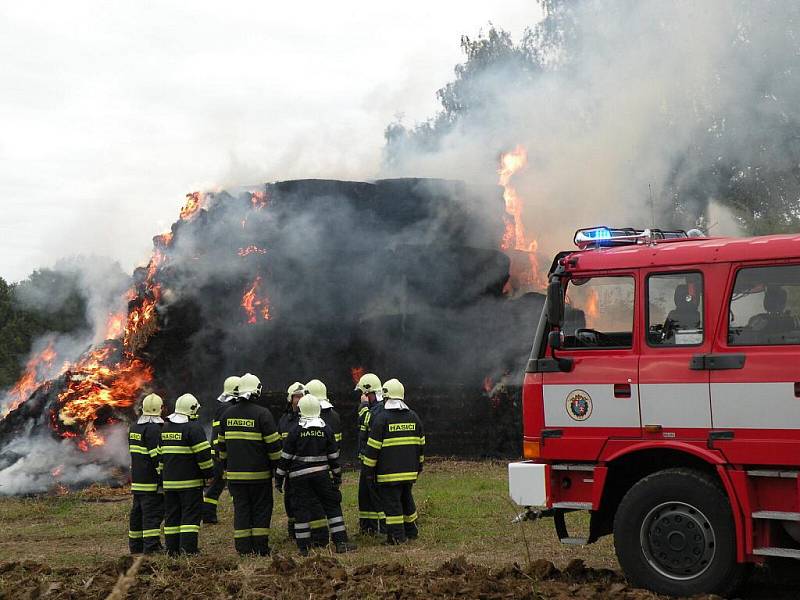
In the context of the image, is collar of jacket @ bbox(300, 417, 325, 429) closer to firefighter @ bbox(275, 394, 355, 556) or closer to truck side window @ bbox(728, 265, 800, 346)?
firefighter @ bbox(275, 394, 355, 556)

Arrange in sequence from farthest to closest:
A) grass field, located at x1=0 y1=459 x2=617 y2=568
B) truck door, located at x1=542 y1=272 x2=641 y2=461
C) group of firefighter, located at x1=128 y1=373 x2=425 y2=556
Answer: group of firefighter, located at x1=128 y1=373 x2=425 y2=556 → grass field, located at x1=0 y1=459 x2=617 y2=568 → truck door, located at x1=542 y1=272 x2=641 y2=461

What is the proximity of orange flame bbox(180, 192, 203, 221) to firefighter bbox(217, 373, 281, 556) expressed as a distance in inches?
472

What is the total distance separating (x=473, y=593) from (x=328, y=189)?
51.5 ft

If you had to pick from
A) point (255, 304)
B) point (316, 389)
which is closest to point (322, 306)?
point (255, 304)

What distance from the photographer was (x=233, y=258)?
21172 millimetres

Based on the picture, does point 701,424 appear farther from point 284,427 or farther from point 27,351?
point 27,351

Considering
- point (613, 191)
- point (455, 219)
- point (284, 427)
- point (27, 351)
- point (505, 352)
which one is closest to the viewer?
point (284, 427)

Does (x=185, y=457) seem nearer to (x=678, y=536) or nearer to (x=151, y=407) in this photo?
(x=151, y=407)

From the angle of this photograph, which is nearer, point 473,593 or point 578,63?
point 473,593

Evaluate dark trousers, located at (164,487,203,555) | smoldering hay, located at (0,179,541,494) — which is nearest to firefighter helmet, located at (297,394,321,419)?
dark trousers, located at (164,487,203,555)

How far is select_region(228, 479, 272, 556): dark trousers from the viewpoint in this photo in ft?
34.1

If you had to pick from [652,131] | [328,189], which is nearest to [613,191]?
[652,131]

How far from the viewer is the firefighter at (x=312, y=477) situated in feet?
34.0

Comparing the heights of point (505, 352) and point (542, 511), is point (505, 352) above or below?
above
